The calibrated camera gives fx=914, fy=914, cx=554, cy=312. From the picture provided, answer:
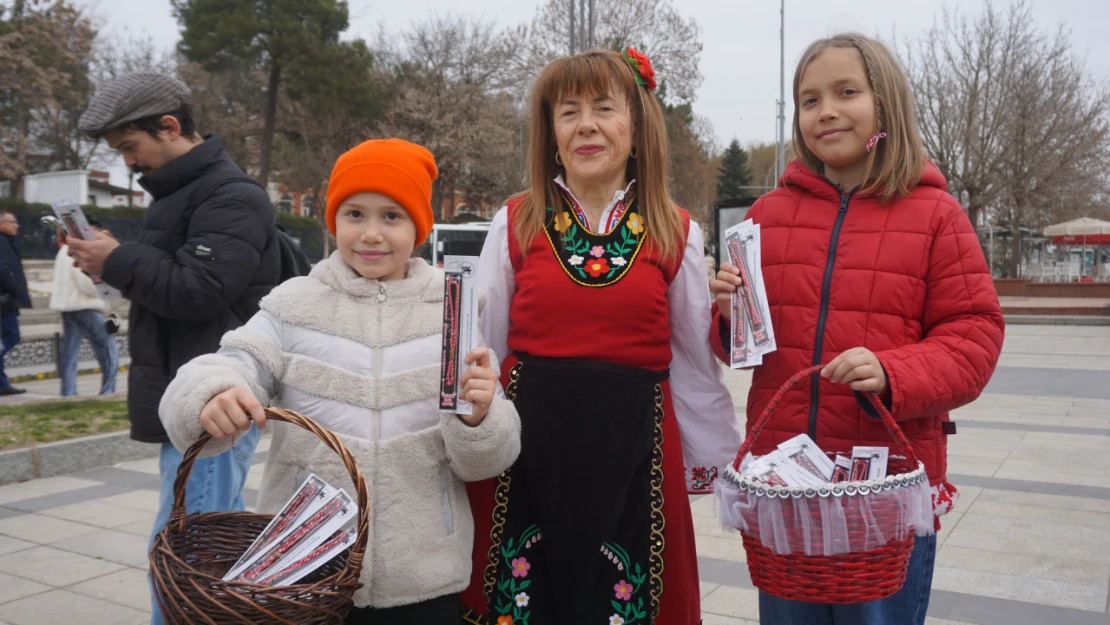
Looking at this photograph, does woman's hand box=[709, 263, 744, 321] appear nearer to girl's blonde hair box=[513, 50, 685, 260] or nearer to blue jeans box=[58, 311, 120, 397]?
girl's blonde hair box=[513, 50, 685, 260]

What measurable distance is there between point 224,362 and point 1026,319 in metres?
21.4

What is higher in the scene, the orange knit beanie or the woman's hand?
the orange knit beanie

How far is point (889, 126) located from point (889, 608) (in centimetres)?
112

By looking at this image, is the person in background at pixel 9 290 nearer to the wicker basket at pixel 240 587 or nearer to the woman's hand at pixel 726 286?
the wicker basket at pixel 240 587

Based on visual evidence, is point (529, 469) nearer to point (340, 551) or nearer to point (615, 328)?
point (615, 328)

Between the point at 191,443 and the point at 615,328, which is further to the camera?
the point at 615,328

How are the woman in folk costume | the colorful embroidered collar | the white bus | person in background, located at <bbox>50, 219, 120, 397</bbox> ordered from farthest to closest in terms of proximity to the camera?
the white bus < person in background, located at <bbox>50, 219, 120, 397</bbox> < the colorful embroidered collar < the woman in folk costume

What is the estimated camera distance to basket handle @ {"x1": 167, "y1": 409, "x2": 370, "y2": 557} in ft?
5.59

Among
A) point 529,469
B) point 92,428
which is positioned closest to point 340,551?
point 529,469

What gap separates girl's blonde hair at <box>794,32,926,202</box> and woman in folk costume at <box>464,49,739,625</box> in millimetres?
519

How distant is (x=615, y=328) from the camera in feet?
7.61

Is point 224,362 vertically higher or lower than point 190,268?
lower

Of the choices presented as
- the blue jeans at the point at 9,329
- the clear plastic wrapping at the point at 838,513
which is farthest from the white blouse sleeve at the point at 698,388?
the blue jeans at the point at 9,329

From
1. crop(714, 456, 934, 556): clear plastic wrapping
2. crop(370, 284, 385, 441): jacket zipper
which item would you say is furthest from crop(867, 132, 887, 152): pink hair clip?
crop(370, 284, 385, 441): jacket zipper
